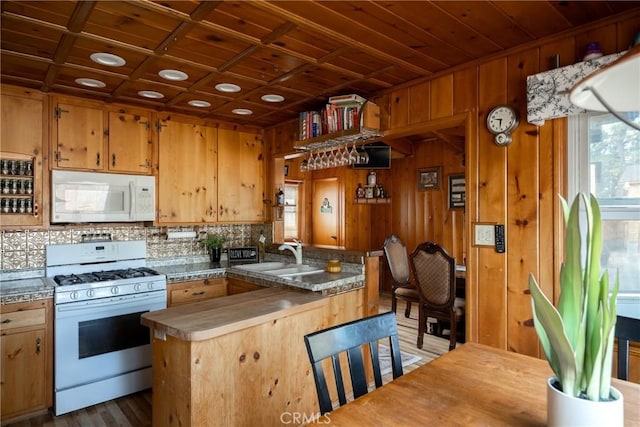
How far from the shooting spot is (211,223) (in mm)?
3820

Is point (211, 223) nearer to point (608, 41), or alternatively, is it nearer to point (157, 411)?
point (157, 411)

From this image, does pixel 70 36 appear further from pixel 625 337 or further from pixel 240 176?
pixel 625 337

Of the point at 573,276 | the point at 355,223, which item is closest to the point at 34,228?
the point at 573,276

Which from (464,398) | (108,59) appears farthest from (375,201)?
(464,398)

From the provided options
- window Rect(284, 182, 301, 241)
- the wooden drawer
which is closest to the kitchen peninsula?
the wooden drawer

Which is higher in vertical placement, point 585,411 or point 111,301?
point 585,411

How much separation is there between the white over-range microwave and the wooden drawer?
71 cm

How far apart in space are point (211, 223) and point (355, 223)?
129 inches

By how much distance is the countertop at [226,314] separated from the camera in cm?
185

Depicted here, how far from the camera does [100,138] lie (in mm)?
3170

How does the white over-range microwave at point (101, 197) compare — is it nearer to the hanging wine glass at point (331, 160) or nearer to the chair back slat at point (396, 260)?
the hanging wine glass at point (331, 160)

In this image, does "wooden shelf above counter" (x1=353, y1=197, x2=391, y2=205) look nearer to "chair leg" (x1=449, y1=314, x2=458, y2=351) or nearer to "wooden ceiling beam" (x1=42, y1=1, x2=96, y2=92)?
"chair leg" (x1=449, y1=314, x2=458, y2=351)

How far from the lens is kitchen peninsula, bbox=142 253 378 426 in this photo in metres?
1.85

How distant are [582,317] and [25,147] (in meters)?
3.51
